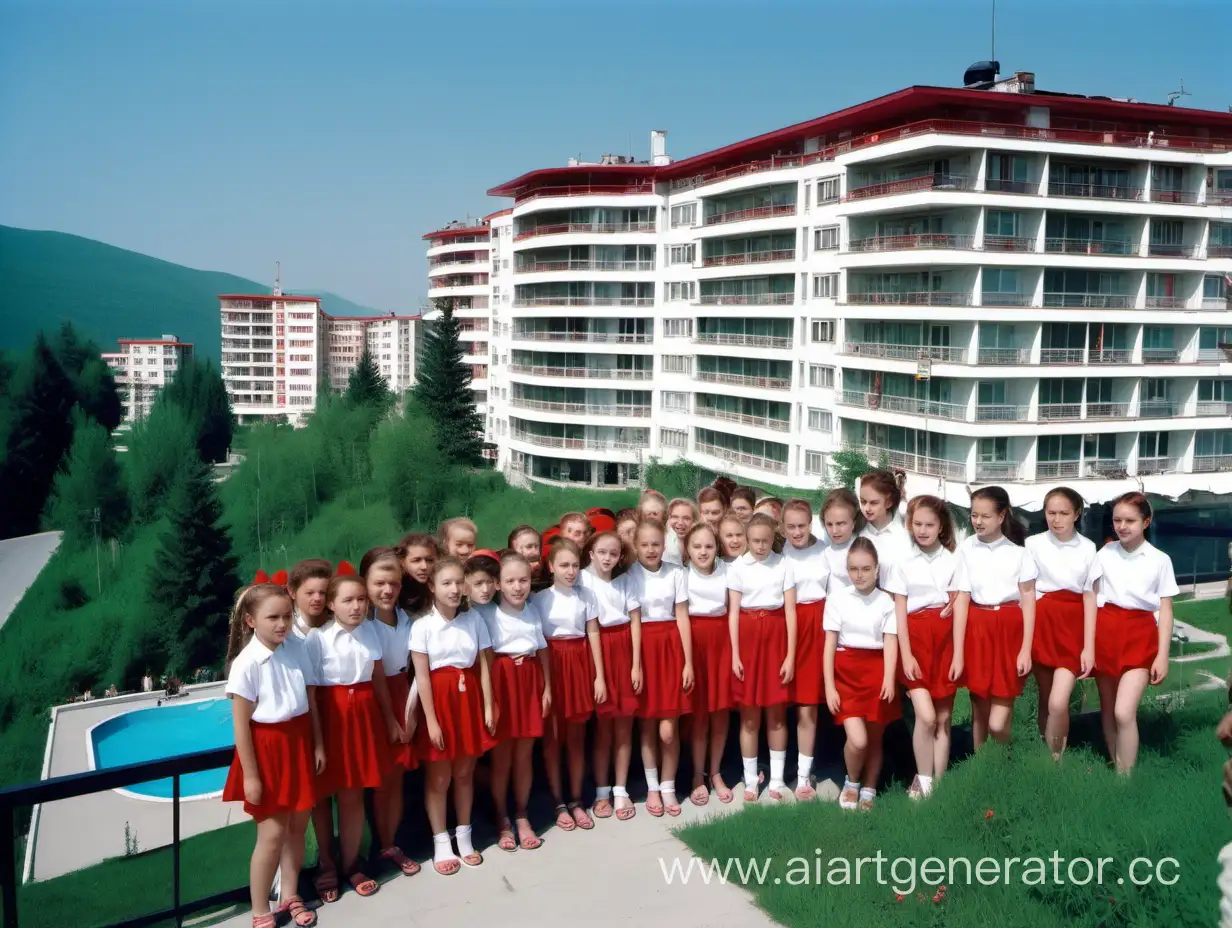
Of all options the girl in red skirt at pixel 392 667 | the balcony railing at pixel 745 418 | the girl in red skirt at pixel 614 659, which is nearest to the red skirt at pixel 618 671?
the girl in red skirt at pixel 614 659

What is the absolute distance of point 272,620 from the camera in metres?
4.50

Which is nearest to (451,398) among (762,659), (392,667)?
(762,659)

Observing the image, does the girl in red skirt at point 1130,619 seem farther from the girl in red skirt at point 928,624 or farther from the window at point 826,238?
the window at point 826,238

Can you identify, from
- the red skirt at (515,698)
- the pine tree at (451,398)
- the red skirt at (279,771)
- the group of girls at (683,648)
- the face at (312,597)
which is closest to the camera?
the red skirt at (279,771)

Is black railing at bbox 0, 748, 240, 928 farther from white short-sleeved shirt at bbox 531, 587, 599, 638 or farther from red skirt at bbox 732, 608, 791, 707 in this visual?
red skirt at bbox 732, 608, 791, 707

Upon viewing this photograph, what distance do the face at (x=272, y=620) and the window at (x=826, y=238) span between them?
3555 cm

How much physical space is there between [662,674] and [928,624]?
1.50m

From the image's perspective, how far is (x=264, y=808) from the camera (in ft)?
14.9

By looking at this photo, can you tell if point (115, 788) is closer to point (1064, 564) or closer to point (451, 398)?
point (1064, 564)

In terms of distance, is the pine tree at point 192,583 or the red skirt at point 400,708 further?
the pine tree at point 192,583

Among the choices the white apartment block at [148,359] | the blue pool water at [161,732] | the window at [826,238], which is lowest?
the blue pool water at [161,732]

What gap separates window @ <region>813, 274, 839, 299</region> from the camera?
3791 cm

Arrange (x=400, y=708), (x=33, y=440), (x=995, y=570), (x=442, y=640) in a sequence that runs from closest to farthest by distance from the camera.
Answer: (x=442, y=640) → (x=400, y=708) → (x=995, y=570) → (x=33, y=440)

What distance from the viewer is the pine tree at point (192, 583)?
38.7 m
